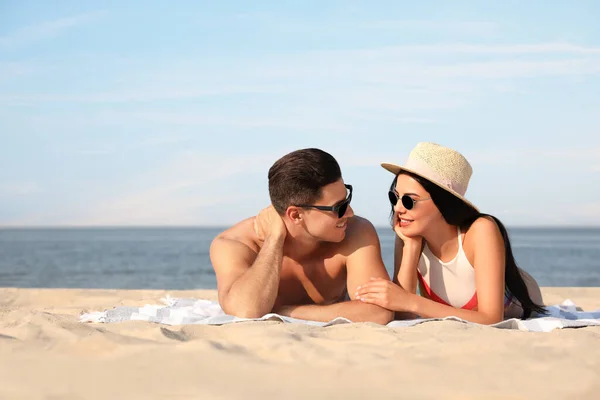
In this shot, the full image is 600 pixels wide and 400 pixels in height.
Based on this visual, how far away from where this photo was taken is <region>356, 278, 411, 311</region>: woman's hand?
204 inches

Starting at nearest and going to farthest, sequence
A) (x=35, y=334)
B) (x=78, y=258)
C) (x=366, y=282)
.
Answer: (x=35, y=334), (x=366, y=282), (x=78, y=258)

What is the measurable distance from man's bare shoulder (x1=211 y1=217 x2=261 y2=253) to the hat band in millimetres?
1346

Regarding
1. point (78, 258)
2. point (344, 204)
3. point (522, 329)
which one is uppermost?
point (344, 204)

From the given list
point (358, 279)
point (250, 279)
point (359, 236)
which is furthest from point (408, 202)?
point (250, 279)

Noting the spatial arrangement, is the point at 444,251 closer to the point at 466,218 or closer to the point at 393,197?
the point at 466,218

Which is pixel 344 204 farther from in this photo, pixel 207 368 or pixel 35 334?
pixel 35 334

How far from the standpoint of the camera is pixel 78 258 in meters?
34.3

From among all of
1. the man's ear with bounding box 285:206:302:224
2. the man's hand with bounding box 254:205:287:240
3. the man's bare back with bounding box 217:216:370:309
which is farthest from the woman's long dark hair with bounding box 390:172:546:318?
the man's hand with bounding box 254:205:287:240

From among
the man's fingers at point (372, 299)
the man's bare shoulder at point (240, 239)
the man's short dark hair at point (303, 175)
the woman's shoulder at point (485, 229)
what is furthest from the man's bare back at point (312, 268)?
the woman's shoulder at point (485, 229)

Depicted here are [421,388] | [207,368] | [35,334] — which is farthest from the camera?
[35,334]

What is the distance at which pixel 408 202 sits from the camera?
5414mm

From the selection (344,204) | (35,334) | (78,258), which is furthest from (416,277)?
(78,258)

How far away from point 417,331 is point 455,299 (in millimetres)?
1248

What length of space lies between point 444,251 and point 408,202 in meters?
0.60
